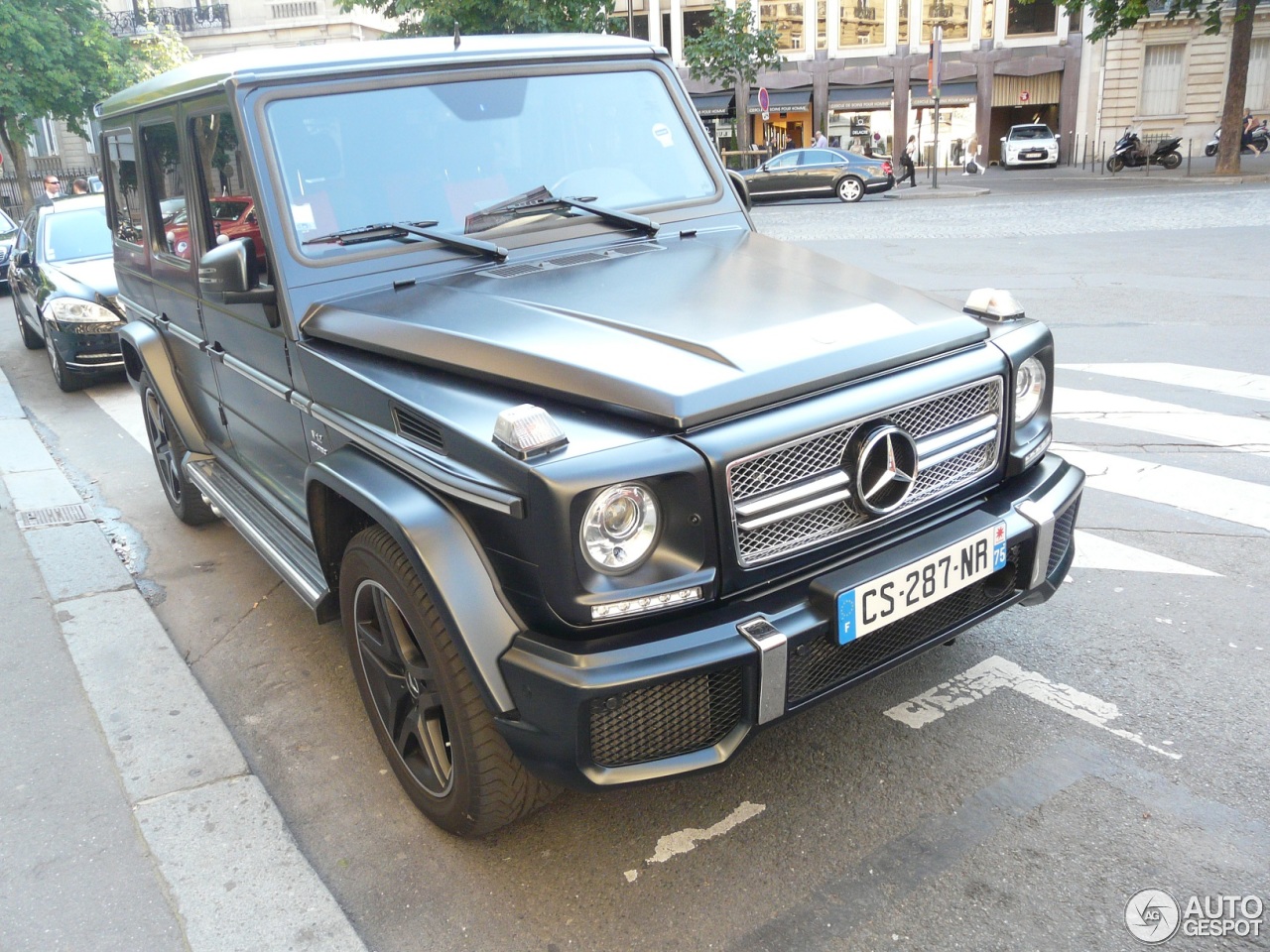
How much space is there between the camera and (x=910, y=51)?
44.6 m

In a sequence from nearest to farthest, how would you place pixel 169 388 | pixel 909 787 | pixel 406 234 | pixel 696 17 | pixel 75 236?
pixel 909 787 < pixel 406 234 < pixel 169 388 < pixel 75 236 < pixel 696 17

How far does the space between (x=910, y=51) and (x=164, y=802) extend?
47585 mm

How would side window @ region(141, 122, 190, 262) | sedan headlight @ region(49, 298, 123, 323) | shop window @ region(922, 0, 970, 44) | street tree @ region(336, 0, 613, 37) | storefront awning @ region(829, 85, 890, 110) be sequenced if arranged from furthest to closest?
storefront awning @ region(829, 85, 890, 110) → shop window @ region(922, 0, 970, 44) → street tree @ region(336, 0, 613, 37) → sedan headlight @ region(49, 298, 123, 323) → side window @ region(141, 122, 190, 262)

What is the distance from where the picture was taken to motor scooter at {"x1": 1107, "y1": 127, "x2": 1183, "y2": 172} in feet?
106

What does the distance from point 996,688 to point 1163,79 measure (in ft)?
145

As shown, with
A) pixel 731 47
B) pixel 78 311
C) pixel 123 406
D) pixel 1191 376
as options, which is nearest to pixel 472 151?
pixel 1191 376

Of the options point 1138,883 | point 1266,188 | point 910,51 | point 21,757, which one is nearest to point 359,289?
point 21,757

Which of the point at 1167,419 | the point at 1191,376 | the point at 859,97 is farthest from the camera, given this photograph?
the point at 859,97

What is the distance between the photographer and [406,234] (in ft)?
10.7

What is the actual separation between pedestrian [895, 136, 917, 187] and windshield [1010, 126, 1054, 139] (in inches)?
144

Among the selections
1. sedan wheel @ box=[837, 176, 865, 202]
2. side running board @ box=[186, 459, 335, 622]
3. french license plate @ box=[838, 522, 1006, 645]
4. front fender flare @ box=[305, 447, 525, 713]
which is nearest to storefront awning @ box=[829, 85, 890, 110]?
sedan wheel @ box=[837, 176, 865, 202]

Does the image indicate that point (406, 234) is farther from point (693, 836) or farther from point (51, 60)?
point (51, 60)

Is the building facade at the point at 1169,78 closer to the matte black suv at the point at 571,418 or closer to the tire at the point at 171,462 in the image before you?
the tire at the point at 171,462

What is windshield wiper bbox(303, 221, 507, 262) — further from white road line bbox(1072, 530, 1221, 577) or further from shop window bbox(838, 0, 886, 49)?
shop window bbox(838, 0, 886, 49)
